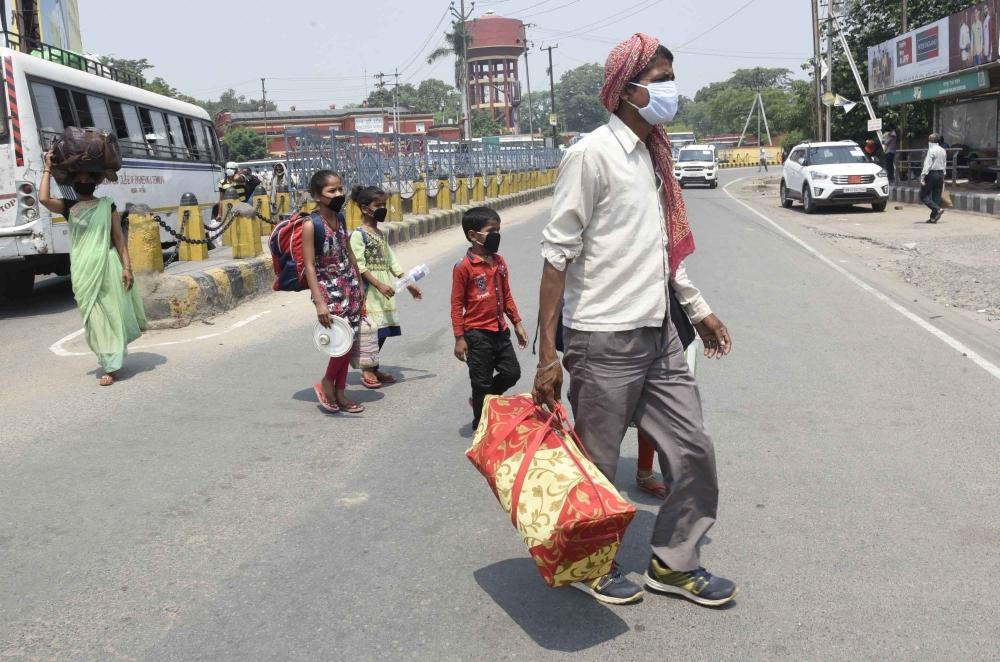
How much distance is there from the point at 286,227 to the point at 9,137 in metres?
5.97

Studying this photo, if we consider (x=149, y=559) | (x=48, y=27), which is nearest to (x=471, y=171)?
(x=48, y=27)

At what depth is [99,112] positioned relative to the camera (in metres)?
12.8

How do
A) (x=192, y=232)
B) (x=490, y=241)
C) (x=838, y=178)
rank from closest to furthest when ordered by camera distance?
(x=490, y=241) → (x=192, y=232) → (x=838, y=178)

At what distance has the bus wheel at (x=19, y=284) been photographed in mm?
11602

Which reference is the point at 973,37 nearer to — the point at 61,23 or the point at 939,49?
the point at 939,49

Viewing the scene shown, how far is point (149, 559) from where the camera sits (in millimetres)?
3723

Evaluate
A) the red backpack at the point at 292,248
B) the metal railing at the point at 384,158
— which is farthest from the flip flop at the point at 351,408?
the metal railing at the point at 384,158

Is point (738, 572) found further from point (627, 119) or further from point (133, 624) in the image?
point (133, 624)

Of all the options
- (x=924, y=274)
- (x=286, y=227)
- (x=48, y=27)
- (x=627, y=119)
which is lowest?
(x=924, y=274)

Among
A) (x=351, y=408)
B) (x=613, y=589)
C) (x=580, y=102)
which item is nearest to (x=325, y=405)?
(x=351, y=408)

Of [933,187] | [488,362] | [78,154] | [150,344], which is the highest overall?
[78,154]

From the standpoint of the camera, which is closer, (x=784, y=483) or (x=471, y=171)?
(x=784, y=483)

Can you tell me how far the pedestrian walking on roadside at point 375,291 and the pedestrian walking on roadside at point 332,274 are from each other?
1.02ft

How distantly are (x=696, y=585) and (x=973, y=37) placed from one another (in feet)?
75.4
